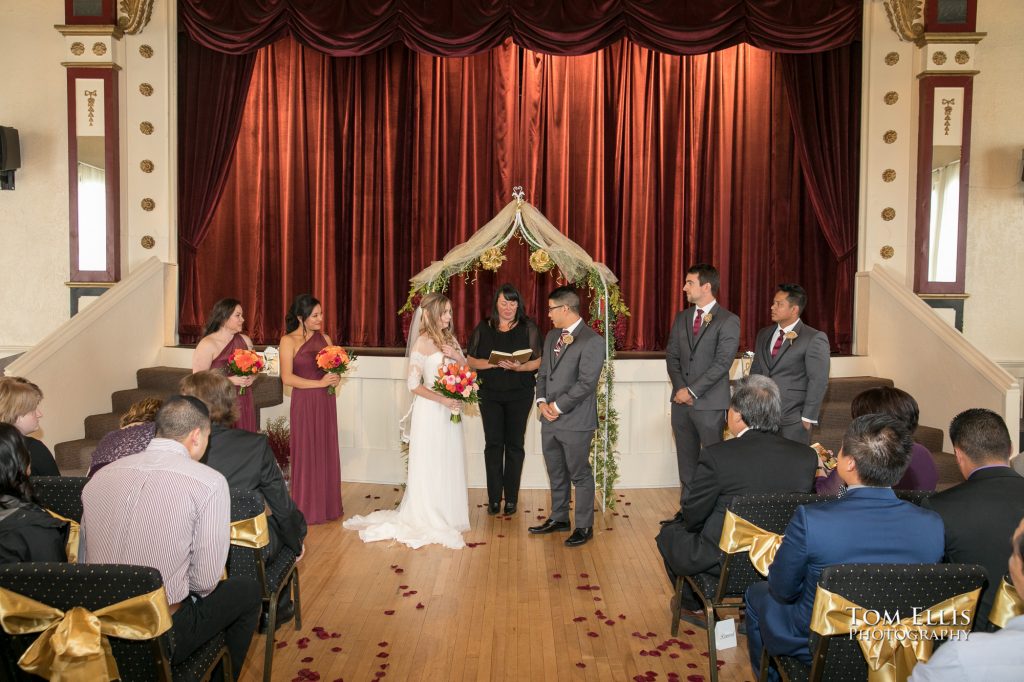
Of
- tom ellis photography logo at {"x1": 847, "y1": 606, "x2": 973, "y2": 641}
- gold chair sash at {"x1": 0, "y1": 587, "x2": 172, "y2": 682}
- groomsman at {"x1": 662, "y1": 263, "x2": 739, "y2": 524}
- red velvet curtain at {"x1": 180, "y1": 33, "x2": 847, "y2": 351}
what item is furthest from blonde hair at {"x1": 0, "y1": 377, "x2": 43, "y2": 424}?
red velvet curtain at {"x1": 180, "y1": 33, "x2": 847, "y2": 351}

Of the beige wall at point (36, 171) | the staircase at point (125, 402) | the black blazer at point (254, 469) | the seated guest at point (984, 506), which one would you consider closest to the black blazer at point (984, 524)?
the seated guest at point (984, 506)

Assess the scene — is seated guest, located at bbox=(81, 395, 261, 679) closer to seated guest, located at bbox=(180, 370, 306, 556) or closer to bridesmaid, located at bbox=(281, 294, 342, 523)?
seated guest, located at bbox=(180, 370, 306, 556)

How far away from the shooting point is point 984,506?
316 centimetres

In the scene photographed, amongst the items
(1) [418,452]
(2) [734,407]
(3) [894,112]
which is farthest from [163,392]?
(3) [894,112]

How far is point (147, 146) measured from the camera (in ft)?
29.7

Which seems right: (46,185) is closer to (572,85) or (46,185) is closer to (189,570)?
(572,85)

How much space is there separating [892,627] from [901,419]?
156 cm

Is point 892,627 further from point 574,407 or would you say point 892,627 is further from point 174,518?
point 574,407

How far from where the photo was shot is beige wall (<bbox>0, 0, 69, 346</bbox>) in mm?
9195

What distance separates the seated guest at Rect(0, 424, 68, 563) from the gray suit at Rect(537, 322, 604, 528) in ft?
11.7

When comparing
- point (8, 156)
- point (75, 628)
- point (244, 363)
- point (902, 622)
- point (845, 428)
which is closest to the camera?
point (75, 628)

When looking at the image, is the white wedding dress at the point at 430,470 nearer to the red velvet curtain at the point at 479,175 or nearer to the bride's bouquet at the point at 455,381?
the bride's bouquet at the point at 455,381

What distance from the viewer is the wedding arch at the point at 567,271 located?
279 inches

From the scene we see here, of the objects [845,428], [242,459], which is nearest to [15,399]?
[242,459]
